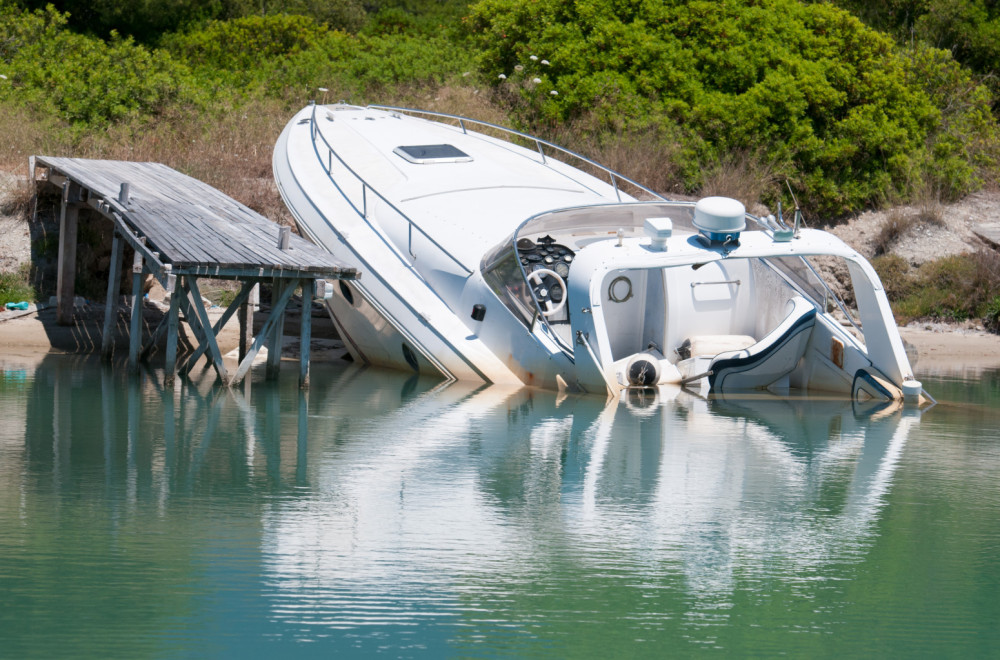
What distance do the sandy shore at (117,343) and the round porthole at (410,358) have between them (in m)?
1.93

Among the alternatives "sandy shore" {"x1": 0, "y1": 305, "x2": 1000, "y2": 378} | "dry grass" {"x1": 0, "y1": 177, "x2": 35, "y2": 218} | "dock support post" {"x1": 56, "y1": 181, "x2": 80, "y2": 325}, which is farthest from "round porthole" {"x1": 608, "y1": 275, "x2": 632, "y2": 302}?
"dry grass" {"x1": 0, "y1": 177, "x2": 35, "y2": 218}

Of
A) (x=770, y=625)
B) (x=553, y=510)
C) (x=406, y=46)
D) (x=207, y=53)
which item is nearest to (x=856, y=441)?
(x=553, y=510)

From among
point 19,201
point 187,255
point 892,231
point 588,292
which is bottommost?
point 588,292

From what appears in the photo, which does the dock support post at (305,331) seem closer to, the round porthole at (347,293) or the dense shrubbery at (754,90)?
the round porthole at (347,293)

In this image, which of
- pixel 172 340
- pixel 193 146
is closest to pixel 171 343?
pixel 172 340

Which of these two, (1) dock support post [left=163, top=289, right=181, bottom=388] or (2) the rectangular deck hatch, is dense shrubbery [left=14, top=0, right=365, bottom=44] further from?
(1) dock support post [left=163, top=289, right=181, bottom=388]

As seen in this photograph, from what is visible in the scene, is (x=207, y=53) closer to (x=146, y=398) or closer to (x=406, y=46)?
(x=406, y=46)

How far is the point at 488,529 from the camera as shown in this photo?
7469mm

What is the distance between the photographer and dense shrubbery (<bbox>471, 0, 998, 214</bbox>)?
2158cm

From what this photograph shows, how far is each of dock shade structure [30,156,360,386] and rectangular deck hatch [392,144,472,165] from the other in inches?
78.2

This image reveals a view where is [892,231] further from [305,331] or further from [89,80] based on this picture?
[89,80]

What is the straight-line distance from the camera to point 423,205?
14383 millimetres

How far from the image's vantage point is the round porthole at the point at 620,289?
13188 mm

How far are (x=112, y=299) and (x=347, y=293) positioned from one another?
8.74ft
